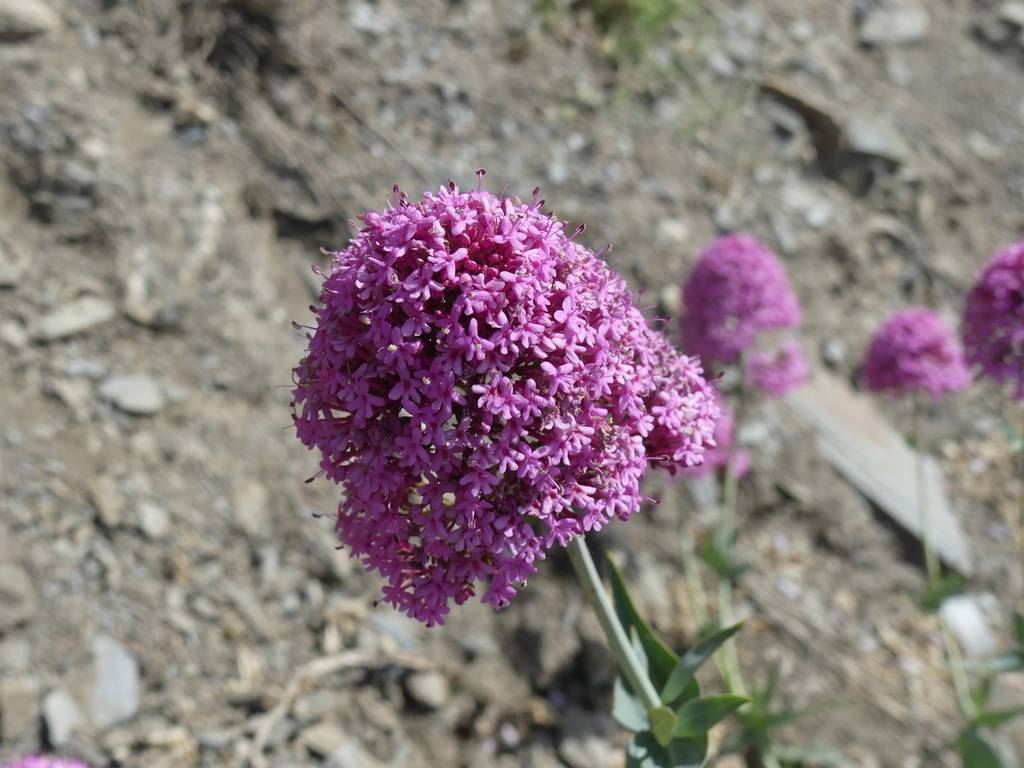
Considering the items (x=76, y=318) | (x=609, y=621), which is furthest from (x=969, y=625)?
(x=76, y=318)

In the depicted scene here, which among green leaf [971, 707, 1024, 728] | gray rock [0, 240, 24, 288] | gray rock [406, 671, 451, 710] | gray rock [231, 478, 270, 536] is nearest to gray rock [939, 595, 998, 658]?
green leaf [971, 707, 1024, 728]

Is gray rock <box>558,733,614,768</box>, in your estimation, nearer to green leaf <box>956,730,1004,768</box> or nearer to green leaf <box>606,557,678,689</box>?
green leaf <box>956,730,1004,768</box>

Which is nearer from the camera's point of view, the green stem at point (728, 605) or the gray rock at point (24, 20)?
the green stem at point (728, 605)

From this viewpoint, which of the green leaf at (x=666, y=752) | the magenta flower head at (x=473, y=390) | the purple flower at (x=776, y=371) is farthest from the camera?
the purple flower at (x=776, y=371)

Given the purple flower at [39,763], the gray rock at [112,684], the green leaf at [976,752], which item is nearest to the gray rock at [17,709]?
the gray rock at [112,684]

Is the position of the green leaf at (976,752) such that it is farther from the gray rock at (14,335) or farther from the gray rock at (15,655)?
the gray rock at (14,335)

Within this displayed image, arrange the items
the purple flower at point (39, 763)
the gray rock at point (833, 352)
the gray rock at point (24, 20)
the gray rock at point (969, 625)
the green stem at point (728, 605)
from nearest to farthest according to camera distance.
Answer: the purple flower at point (39, 763)
the green stem at point (728, 605)
the gray rock at point (24, 20)
the gray rock at point (969, 625)
the gray rock at point (833, 352)

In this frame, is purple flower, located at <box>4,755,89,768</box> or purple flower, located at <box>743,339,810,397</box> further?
purple flower, located at <box>743,339,810,397</box>
